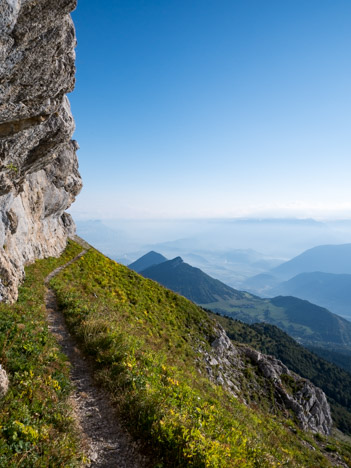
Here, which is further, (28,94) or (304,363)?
(304,363)

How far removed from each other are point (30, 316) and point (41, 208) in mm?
27499

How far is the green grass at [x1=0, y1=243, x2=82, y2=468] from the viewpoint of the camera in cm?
628

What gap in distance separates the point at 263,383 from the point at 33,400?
35.6m

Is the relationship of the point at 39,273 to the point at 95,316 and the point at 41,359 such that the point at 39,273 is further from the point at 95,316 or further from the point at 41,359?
the point at 41,359

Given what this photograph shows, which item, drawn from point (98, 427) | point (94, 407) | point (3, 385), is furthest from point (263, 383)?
point (3, 385)

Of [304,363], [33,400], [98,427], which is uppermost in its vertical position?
[33,400]

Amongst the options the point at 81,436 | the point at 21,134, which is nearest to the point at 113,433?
the point at 81,436

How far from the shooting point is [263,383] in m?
34.5

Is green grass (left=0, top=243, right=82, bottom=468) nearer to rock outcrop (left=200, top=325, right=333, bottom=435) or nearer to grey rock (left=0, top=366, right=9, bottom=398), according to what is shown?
grey rock (left=0, top=366, right=9, bottom=398)

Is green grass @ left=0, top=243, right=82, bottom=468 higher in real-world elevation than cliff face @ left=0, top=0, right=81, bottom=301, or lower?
lower

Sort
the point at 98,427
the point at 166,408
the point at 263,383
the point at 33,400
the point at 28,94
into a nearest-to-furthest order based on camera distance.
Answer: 1. the point at 33,400
2. the point at 98,427
3. the point at 166,408
4. the point at 28,94
5. the point at 263,383

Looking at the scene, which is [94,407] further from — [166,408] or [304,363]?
[304,363]

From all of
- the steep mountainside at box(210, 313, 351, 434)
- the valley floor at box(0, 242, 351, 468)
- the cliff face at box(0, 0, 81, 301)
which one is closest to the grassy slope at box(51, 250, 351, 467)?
the valley floor at box(0, 242, 351, 468)

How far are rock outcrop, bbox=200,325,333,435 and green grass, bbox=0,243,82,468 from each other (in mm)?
21774
